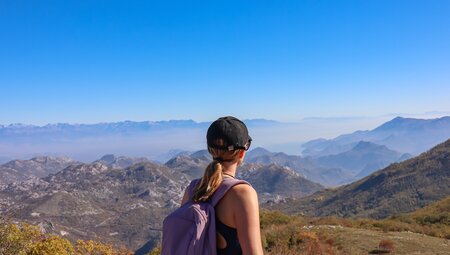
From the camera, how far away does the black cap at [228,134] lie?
313 centimetres

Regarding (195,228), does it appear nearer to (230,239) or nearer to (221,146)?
(230,239)

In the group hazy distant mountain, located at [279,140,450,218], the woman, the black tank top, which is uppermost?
the woman

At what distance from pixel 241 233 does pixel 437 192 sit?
82067 mm

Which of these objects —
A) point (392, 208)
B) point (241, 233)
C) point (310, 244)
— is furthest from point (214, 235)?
point (392, 208)

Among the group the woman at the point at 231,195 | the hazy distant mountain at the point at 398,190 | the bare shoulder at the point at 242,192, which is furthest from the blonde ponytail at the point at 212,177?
the hazy distant mountain at the point at 398,190

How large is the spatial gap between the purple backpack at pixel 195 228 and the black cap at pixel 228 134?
30 cm

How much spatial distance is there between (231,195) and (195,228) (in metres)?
0.38

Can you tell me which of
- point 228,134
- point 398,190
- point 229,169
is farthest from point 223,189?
point 398,190

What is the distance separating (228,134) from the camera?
3.12 metres

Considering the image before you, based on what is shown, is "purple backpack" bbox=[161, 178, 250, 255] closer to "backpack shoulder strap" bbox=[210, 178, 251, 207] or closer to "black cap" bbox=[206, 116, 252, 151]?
"backpack shoulder strap" bbox=[210, 178, 251, 207]


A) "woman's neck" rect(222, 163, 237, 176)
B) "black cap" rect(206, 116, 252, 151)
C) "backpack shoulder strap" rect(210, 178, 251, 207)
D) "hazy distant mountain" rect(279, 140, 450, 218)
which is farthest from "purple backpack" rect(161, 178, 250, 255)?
"hazy distant mountain" rect(279, 140, 450, 218)

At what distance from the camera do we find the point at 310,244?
44.4 feet

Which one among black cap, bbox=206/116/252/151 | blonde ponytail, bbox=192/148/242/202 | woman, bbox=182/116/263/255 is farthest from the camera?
black cap, bbox=206/116/252/151

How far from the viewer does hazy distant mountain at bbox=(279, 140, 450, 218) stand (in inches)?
2825
